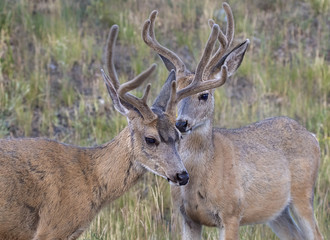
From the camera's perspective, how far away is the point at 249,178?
694cm

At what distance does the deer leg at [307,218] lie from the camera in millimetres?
7281

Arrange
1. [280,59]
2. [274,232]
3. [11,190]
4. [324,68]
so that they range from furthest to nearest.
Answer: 1. [280,59]
2. [324,68]
3. [274,232]
4. [11,190]

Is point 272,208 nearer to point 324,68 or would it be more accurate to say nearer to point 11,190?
point 11,190

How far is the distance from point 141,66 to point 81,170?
5.85 meters

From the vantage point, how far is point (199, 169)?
669 centimetres

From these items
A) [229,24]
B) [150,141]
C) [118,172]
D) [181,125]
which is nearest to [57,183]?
[118,172]

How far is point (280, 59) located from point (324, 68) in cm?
103

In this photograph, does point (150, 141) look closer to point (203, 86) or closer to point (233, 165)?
point (203, 86)

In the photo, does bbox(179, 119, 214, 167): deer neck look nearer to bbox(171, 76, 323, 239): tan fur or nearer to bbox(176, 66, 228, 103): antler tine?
bbox(171, 76, 323, 239): tan fur

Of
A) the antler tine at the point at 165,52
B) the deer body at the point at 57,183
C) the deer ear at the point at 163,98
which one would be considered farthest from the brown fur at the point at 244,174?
the deer body at the point at 57,183

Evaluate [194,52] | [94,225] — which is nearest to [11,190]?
[94,225]

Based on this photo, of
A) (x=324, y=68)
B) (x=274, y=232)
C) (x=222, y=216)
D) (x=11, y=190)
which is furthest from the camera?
(x=324, y=68)

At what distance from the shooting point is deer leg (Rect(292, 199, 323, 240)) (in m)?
7.28

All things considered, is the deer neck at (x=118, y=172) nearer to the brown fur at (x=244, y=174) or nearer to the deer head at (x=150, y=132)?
the deer head at (x=150, y=132)
